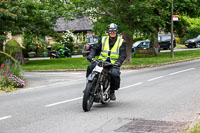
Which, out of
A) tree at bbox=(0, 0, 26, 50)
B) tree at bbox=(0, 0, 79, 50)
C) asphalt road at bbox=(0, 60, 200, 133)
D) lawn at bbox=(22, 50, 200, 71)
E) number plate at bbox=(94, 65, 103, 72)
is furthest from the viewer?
lawn at bbox=(22, 50, 200, 71)

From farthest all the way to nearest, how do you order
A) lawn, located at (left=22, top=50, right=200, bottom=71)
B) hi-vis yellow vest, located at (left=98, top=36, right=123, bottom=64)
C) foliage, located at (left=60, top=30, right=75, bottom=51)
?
foliage, located at (left=60, top=30, right=75, bottom=51) → lawn, located at (left=22, top=50, right=200, bottom=71) → hi-vis yellow vest, located at (left=98, top=36, right=123, bottom=64)

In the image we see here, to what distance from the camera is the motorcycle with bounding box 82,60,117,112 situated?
8.95 metres

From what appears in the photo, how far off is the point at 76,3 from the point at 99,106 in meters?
17.8

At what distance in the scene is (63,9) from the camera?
90.1 feet

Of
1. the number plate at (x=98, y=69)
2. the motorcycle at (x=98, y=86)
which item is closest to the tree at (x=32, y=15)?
the motorcycle at (x=98, y=86)

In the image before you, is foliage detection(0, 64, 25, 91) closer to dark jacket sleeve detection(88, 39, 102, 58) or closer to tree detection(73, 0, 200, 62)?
dark jacket sleeve detection(88, 39, 102, 58)

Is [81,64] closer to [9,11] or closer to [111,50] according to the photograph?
[9,11]

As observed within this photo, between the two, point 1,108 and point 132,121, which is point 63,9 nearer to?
point 1,108

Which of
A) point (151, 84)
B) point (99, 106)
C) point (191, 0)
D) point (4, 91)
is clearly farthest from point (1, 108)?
point (191, 0)

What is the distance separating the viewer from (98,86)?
936 centimetres

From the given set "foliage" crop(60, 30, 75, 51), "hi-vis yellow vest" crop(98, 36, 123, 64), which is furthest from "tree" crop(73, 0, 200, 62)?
"foliage" crop(60, 30, 75, 51)

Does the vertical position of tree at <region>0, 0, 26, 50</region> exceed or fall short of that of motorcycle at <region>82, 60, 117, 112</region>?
it exceeds it

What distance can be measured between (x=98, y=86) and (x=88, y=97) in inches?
20.3

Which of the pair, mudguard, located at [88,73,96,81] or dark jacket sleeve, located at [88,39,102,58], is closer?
mudguard, located at [88,73,96,81]
